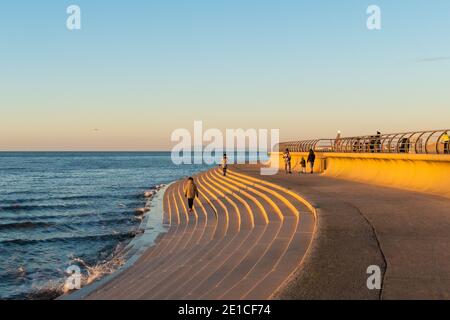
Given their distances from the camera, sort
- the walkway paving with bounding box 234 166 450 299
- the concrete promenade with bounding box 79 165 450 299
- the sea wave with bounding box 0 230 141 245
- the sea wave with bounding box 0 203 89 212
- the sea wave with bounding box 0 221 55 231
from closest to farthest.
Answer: the walkway paving with bounding box 234 166 450 299
the concrete promenade with bounding box 79 165 450 299
the sea wave with bounding box 0 230 141 245
the sea wave with bounding box 0 221 55 231
the sea wave with bounding box 0 203 89 212

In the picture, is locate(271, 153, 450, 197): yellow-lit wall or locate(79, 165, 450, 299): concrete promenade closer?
locate(79, 165, 450, 299): concrete promenade

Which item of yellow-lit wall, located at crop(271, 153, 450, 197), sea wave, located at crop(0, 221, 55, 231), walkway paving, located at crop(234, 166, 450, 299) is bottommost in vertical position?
sea wave, located at crop(0, 221, 55, 231)

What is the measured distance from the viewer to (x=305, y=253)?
28.0 feet

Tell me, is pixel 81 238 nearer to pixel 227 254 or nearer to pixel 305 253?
pixel 227 254

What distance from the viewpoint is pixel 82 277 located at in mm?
13594

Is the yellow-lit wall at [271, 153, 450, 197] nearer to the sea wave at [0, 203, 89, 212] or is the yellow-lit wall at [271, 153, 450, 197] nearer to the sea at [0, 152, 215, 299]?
the sea at [0, 152, 215, 299]

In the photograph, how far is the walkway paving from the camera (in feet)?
20.6

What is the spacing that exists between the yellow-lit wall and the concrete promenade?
3.34ft

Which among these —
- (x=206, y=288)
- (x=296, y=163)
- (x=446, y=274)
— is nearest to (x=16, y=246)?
(x=206, y=288)

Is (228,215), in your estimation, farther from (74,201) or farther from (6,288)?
(74,201)

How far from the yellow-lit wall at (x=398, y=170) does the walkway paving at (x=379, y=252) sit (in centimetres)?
266

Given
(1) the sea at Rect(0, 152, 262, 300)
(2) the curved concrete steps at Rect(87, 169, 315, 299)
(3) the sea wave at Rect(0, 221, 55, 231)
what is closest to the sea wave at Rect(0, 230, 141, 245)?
(1) the sea at Rect(0, 152, 262, 300)

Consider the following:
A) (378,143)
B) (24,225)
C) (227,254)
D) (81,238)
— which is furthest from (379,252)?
(24,225)

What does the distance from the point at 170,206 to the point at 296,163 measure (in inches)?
724
